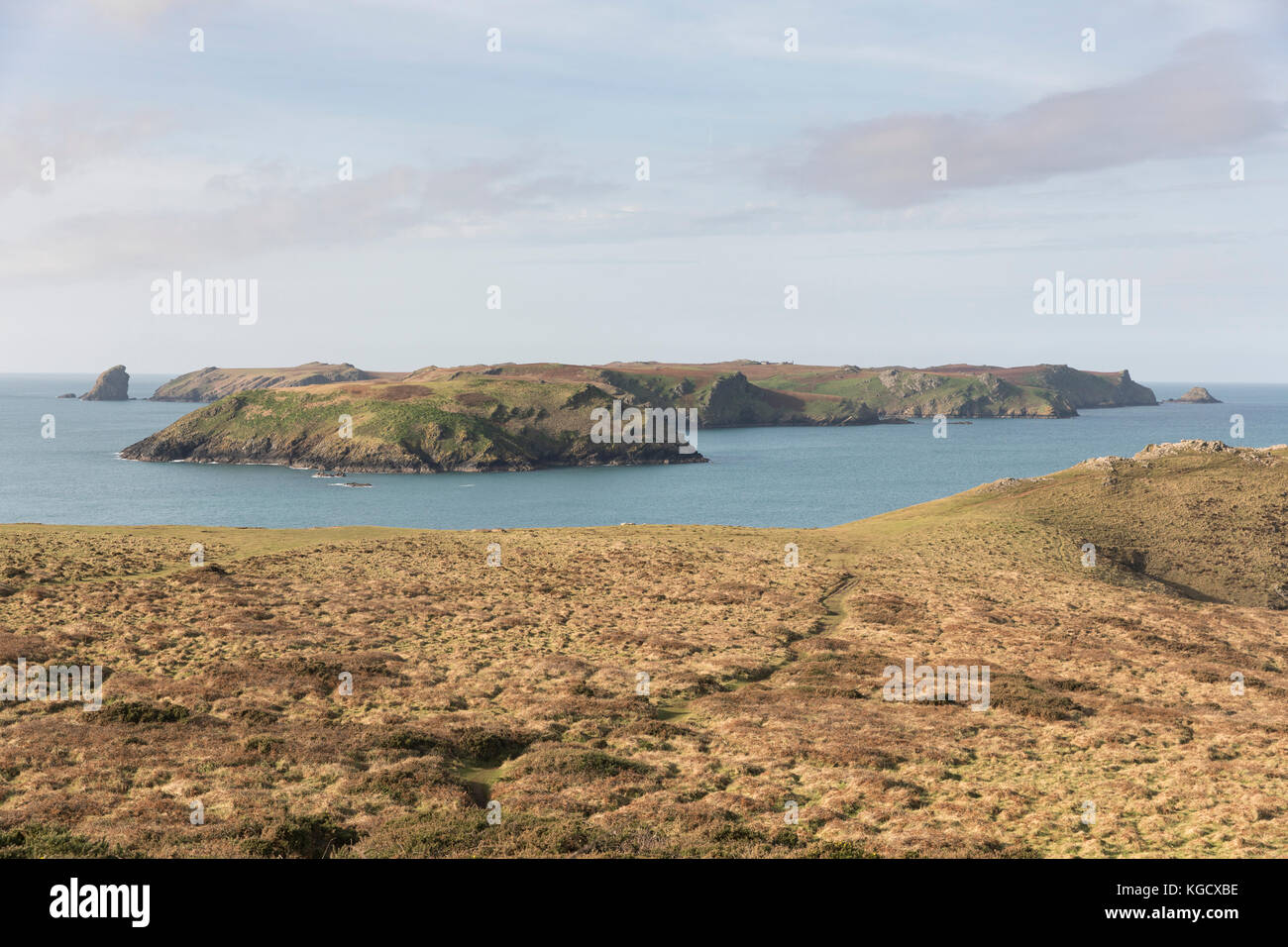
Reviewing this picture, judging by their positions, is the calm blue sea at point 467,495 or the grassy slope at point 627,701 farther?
the calm blue sea at point 467,495

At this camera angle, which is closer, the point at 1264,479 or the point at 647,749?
the point at 647,749

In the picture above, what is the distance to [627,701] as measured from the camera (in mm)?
31672

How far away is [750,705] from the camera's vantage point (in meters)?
31.5

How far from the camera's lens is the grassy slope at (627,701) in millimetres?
20375

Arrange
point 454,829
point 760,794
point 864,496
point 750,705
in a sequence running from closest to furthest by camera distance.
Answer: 1. point 454,829
2. point 760,794
3. point 750,705
4. point 864,496

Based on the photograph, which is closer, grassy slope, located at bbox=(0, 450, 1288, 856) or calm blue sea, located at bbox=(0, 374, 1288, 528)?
grassy slope, located at bbox=(0, 450, 1288, 856)

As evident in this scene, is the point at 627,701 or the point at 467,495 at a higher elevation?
the point at 627,701

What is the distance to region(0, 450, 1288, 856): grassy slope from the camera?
802 inches

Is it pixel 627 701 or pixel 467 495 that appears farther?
pixel 467 495
